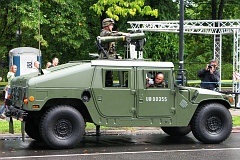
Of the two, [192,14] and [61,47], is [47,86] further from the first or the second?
[192,14]

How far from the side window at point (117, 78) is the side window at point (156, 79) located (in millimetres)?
514

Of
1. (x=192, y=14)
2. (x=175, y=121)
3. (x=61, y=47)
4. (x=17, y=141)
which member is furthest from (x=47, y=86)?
(x=192, y=14)

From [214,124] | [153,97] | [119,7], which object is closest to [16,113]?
[153,97]

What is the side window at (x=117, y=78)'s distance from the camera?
12.0m

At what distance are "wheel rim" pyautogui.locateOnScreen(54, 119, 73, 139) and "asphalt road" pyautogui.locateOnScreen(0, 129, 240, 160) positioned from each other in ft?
1.14

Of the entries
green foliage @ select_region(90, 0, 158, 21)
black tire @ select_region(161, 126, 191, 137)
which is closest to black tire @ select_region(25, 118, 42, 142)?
black tire @ select_region(161, 126, 191, 137)

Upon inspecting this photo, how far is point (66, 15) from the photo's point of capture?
26672mm

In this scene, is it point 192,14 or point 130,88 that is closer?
point 130,88

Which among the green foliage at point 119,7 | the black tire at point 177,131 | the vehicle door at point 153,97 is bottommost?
the black tire at point 177,131

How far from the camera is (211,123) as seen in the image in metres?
12.7

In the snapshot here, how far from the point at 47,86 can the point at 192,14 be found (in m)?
30.7

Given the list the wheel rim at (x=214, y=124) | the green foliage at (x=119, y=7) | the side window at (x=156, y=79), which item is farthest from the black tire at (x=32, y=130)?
the green foliage at (x=119, y=7)

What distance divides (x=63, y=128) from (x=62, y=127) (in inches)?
1.2

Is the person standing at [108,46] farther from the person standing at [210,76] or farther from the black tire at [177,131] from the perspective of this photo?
the person standing at [210,76]
